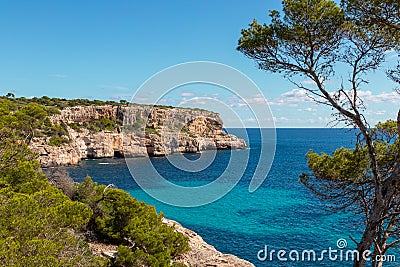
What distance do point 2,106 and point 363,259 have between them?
843 centimetres

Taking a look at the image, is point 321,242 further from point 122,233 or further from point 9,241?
point 9,241

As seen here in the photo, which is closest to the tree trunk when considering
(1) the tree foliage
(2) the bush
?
(1) the tree foliage

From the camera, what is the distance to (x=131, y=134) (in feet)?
171

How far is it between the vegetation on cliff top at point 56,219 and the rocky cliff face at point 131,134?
1248 inches

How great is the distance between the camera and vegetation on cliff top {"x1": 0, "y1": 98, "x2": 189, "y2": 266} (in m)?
4.59

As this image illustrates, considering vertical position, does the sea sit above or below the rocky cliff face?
below

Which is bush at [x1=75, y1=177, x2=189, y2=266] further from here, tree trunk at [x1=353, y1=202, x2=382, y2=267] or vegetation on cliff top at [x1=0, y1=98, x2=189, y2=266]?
tree trunk at [x1=353, y1=202, x2=382, y2=267]

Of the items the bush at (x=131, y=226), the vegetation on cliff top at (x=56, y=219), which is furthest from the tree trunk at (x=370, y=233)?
the bush at (x=131, y=226)

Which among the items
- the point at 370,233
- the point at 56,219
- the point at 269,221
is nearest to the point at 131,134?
the point at 269,221

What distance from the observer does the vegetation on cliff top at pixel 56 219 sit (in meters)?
4.59

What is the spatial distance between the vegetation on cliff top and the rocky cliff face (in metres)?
31.7

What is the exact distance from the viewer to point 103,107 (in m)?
57.1

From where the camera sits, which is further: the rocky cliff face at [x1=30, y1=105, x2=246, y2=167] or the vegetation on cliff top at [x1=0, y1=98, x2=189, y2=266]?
the rocky cliff face at [x1=30, y1=105, x2=246, y2=167]

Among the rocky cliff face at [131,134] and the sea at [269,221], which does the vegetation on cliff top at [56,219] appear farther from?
the rocky cliff face at [131,134]
